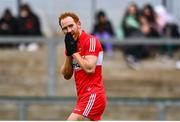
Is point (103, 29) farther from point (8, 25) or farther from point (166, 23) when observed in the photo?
point (8, 25)

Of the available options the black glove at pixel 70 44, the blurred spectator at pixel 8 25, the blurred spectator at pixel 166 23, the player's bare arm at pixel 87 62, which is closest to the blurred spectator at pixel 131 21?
the blurred spectator at pixel 166 23

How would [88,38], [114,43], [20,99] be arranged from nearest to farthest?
1. [88,38]
2. [20,99]
3. [114,43]

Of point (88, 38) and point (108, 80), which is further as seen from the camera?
point (108, 80)

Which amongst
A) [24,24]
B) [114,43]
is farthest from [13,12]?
[114,43]

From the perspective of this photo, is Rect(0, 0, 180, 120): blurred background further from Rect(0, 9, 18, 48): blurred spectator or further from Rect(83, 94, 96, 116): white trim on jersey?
Rect(83, 94, 96, 116): white trim on jersey

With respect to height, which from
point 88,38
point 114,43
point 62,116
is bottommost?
point 62,116

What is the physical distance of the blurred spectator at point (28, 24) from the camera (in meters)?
17.6

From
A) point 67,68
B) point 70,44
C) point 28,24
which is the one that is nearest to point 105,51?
point 28,24

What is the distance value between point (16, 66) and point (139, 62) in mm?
2247

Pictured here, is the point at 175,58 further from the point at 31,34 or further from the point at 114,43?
the point at 31,34

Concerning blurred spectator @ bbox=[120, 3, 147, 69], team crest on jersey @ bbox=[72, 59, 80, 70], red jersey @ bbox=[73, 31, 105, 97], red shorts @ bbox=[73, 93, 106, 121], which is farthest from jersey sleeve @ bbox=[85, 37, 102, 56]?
blurred spectator @ bbox=[120, 3, 147, 69]

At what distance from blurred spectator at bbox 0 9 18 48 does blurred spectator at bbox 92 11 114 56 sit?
4.86 feet

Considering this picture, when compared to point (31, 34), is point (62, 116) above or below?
below

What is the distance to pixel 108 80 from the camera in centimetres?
Result: 1734
